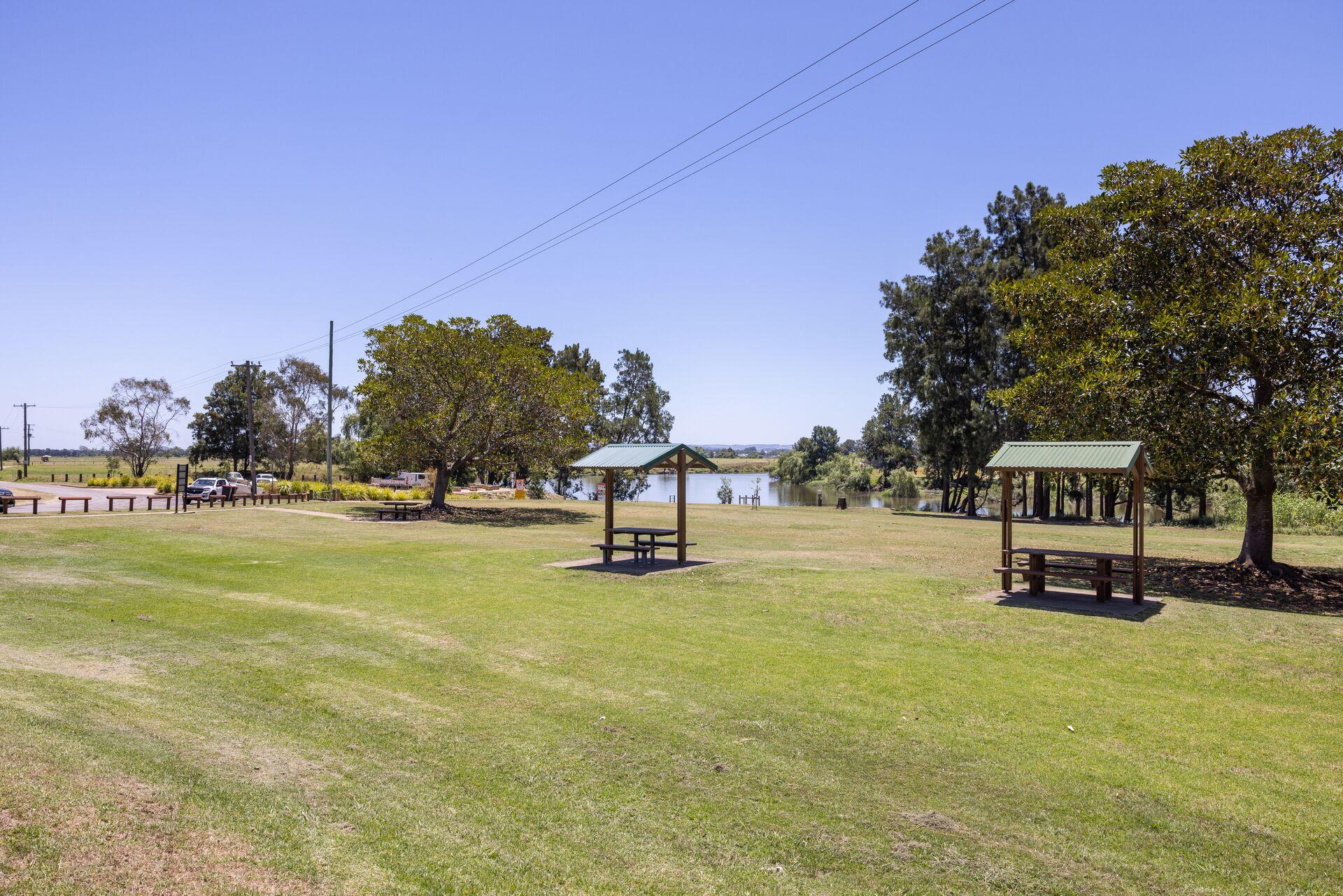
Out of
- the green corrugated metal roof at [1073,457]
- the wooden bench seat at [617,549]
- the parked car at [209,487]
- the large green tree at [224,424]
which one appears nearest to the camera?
the green corrugated metal roof at [1073,457]

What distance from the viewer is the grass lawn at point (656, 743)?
4.69 meters

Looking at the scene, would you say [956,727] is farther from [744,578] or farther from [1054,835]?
[744,578]

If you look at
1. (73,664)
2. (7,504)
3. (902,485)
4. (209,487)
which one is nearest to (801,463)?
(902,485)

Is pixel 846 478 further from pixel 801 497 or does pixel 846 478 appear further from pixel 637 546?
pixel 637 546

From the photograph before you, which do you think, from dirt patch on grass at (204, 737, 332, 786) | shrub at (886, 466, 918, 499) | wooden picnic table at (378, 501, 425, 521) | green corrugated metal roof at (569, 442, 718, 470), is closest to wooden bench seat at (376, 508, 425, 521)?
wooden picnic table at (378, 501, 425, 521)

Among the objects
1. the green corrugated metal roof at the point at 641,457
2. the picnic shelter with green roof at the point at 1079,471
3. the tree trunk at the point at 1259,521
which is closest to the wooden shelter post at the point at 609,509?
the green corrugated metal roof at the point at 641,457

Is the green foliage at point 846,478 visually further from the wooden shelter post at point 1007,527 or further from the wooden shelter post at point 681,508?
the wooden shelter post at point 1007,527

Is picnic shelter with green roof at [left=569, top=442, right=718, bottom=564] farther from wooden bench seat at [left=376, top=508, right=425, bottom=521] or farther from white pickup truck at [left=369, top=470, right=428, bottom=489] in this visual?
white pickup truck at [left=369, top=470, right=428, bottom=489]

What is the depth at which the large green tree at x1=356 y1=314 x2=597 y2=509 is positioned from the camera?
33844mm

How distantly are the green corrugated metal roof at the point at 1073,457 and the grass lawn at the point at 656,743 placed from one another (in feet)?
8.27

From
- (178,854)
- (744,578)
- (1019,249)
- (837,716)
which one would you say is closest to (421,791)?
(178,854)

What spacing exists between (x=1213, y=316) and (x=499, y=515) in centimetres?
2618

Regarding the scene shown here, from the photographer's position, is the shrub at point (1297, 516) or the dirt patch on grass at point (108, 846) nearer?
the dirt patch on grass at point (108, 846)

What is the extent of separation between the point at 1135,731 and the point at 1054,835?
2.75 meters
